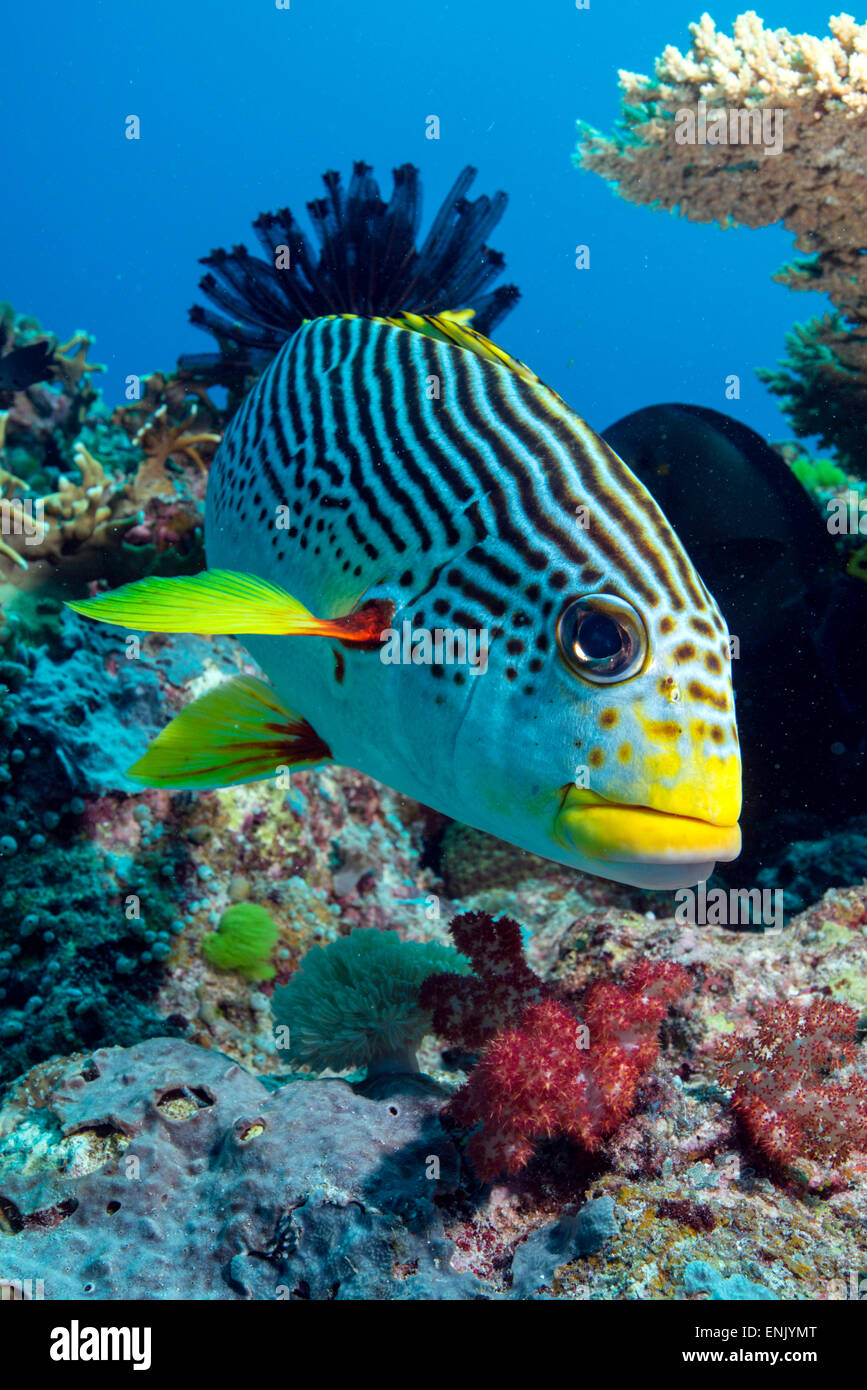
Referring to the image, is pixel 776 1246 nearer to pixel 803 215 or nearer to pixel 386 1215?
pixel 386 1215

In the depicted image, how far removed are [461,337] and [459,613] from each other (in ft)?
3.80

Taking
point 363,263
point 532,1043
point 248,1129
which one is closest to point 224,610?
point 532,1043

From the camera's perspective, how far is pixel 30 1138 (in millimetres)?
2545

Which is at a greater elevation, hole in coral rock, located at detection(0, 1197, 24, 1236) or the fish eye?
the fish eye

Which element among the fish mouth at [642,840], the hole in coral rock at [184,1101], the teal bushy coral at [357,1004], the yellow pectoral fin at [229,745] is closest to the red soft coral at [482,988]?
the teal bushy coral at [357,1004]

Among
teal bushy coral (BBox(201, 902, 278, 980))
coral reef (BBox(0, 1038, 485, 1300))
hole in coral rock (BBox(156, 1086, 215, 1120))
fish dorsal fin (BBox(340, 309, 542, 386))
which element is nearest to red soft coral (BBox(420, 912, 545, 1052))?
coral reef (BBox(0, 1038, 485, 1300))

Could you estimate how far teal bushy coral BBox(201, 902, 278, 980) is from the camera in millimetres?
3883

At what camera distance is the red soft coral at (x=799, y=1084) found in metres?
2.14

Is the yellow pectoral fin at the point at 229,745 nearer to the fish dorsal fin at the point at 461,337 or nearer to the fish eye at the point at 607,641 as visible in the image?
the fish eye at the point at 607,641

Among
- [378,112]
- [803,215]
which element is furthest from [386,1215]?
[378,112]

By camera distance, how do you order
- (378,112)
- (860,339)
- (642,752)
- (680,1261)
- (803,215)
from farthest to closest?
(378,112)
(860,339)
(803,215)
(680,1261)
(642,752)

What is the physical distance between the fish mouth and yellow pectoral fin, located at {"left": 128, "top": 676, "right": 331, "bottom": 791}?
1009 millimetres

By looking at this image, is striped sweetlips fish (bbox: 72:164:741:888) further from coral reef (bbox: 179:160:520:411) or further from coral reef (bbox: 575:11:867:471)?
coral reef (bbox: 575:11:867:471)

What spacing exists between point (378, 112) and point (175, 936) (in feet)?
426
